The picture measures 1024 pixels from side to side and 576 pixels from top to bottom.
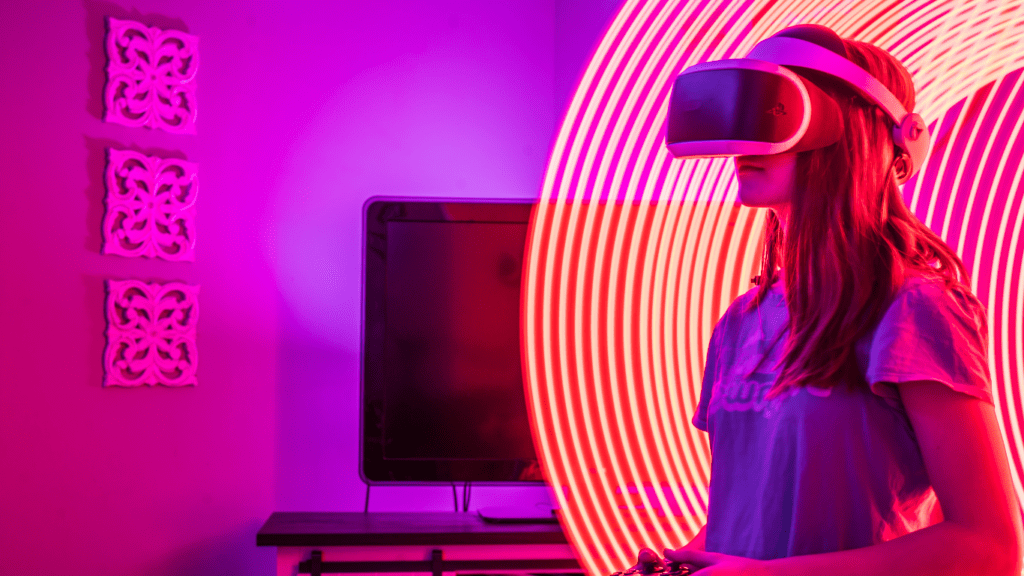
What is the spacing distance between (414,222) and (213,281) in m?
0.85

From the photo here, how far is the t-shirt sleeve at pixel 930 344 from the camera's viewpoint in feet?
2.97

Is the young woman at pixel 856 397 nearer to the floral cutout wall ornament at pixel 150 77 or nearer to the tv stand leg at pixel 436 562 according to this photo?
the tv stand leg at pixel 436 562

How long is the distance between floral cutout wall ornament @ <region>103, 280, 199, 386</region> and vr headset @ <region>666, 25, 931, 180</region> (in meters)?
2.24

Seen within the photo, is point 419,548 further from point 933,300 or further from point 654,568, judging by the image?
point 933,300

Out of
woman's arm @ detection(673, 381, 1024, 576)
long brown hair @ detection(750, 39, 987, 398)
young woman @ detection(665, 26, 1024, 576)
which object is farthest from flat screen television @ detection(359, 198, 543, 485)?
woman's arm @ detection(673, 381, 1024, 576)

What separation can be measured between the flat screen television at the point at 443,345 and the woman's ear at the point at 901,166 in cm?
160

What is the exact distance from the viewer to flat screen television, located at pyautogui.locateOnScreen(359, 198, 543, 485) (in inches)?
102

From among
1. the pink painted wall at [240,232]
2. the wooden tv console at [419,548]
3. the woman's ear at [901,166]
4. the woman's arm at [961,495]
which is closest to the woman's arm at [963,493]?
the woman's arm at [961,495]

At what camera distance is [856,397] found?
0.99m

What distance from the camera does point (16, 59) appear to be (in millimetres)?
2713

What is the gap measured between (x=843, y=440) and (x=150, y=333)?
2.46 meters

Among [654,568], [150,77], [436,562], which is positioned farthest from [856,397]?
[150,77]

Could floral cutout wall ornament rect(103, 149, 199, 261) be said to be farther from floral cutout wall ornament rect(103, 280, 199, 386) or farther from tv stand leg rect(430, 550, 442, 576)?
tv stand leg rect(430, 550, 442, 576)

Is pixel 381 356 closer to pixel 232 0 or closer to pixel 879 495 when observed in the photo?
pixel 232 0
